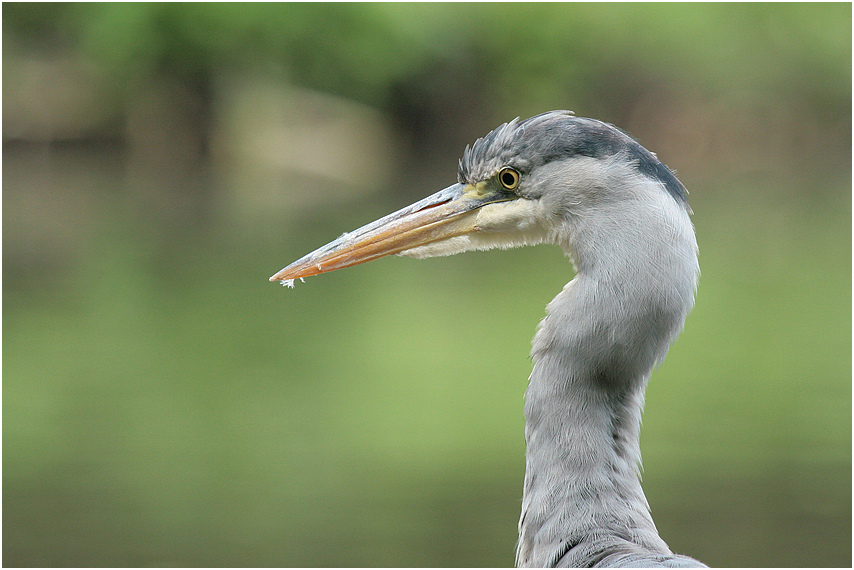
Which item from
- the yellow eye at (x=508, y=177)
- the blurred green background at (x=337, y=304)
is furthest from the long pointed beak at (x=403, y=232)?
the blurred green background at (x=337, y=304)

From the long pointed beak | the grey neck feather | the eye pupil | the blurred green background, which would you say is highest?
the blurred green background

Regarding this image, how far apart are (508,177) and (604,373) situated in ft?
2.12

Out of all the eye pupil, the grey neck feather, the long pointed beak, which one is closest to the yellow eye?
the eye pupil

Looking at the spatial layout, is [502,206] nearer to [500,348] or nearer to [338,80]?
[500,348]

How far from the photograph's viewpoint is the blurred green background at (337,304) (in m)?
6.96

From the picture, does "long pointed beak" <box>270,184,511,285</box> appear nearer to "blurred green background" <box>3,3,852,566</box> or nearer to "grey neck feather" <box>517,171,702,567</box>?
"grey neck feather" <box>517,171,702,567</box>

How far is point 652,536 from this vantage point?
9.19 feet

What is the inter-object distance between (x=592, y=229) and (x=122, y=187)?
19.2 metres

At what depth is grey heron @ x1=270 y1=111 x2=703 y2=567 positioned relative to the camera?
9.16 feet

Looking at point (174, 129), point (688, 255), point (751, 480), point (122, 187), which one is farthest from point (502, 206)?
point (174, 129)

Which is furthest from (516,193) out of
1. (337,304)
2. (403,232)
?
(337,304)

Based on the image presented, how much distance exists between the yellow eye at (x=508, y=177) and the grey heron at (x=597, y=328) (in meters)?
0.03

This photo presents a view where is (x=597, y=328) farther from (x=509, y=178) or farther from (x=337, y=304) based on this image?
(x=337, y=304)

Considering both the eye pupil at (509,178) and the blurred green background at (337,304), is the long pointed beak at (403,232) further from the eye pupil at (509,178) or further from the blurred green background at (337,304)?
the blurred green background at (337,304)
